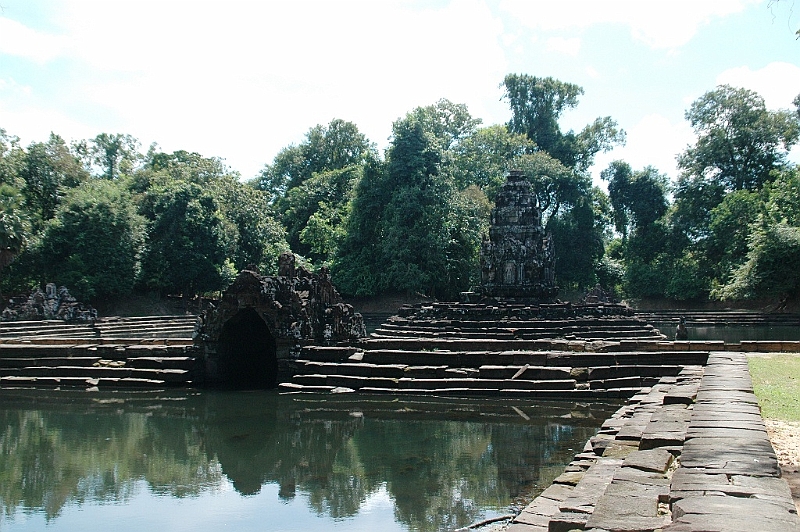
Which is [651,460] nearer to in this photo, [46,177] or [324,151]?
[46,177]

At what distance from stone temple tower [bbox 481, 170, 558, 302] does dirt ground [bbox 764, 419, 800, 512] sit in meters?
18.3

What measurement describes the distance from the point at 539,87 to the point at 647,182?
11386 millimetres

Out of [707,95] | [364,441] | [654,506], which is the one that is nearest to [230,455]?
[364,441]

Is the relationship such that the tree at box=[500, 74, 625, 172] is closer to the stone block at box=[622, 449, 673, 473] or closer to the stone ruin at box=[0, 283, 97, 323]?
the stone ruin at box=[0, 283, 97, 323]

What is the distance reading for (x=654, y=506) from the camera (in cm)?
455

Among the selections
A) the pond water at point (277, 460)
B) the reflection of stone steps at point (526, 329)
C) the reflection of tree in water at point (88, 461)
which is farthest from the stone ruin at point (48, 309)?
the reflection of tree in water at point (88, 461)

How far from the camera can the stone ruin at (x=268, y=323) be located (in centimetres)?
1553

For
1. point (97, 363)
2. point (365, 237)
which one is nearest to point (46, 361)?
point (97, 363)

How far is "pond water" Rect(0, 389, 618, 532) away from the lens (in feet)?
22.9

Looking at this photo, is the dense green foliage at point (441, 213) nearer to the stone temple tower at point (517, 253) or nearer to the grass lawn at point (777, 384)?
the stone temple tower at point (517, 253)

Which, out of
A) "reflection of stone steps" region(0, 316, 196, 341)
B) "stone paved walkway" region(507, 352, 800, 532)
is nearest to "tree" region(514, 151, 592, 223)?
"reflection of stone steps" region(0, 316, 196, 341)

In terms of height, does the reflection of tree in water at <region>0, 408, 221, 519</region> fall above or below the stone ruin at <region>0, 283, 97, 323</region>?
below

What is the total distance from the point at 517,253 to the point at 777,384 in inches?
643

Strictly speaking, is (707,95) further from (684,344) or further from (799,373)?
(799,373)
